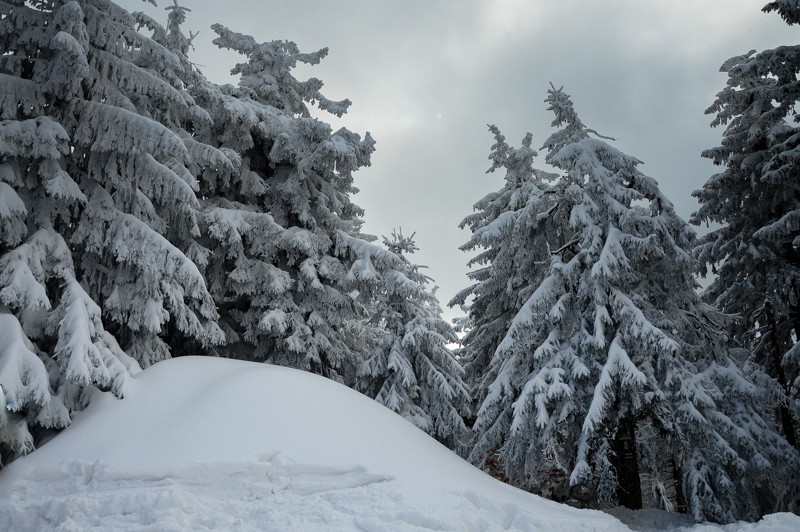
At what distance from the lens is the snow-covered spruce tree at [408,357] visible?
12609mm

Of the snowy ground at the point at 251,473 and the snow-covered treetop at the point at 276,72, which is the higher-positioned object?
the snow-covered treetop at the point at 276,72

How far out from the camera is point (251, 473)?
598 centimetres

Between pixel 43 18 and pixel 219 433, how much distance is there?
802 centimetres

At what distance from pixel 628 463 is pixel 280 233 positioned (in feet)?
31.5

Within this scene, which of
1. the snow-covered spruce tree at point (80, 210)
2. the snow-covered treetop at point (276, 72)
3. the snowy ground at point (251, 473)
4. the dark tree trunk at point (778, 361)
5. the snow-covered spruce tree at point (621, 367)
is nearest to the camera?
the snowy ground at point (251, 473)

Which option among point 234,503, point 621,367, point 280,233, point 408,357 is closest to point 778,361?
point 621,367

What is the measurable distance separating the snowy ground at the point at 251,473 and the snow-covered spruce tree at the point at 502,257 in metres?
4.15

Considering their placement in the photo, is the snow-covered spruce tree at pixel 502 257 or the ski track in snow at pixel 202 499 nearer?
the ski track in snow at pixel 202 499

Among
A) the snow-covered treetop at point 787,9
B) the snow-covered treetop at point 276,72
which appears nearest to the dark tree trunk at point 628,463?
the snow-covered treetop at point 787,9

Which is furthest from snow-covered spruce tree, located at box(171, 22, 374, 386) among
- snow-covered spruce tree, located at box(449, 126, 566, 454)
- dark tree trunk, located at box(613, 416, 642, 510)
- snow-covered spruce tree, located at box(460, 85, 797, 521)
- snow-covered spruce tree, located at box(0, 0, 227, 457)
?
dark tree trunk, located at box(613, 416, 642, 510)

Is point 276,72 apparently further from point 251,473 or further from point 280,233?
point 251,473

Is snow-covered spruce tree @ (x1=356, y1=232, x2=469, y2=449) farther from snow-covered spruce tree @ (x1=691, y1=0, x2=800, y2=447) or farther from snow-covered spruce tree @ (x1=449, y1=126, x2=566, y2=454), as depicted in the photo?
snow-covered spruce tree @ (x1=691, y1=0, x2=800, y2=447)

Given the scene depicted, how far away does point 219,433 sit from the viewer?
21.2 ft

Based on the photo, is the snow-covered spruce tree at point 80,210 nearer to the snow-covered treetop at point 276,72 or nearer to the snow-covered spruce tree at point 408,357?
the snow-covered spruce tree at point 408,357
